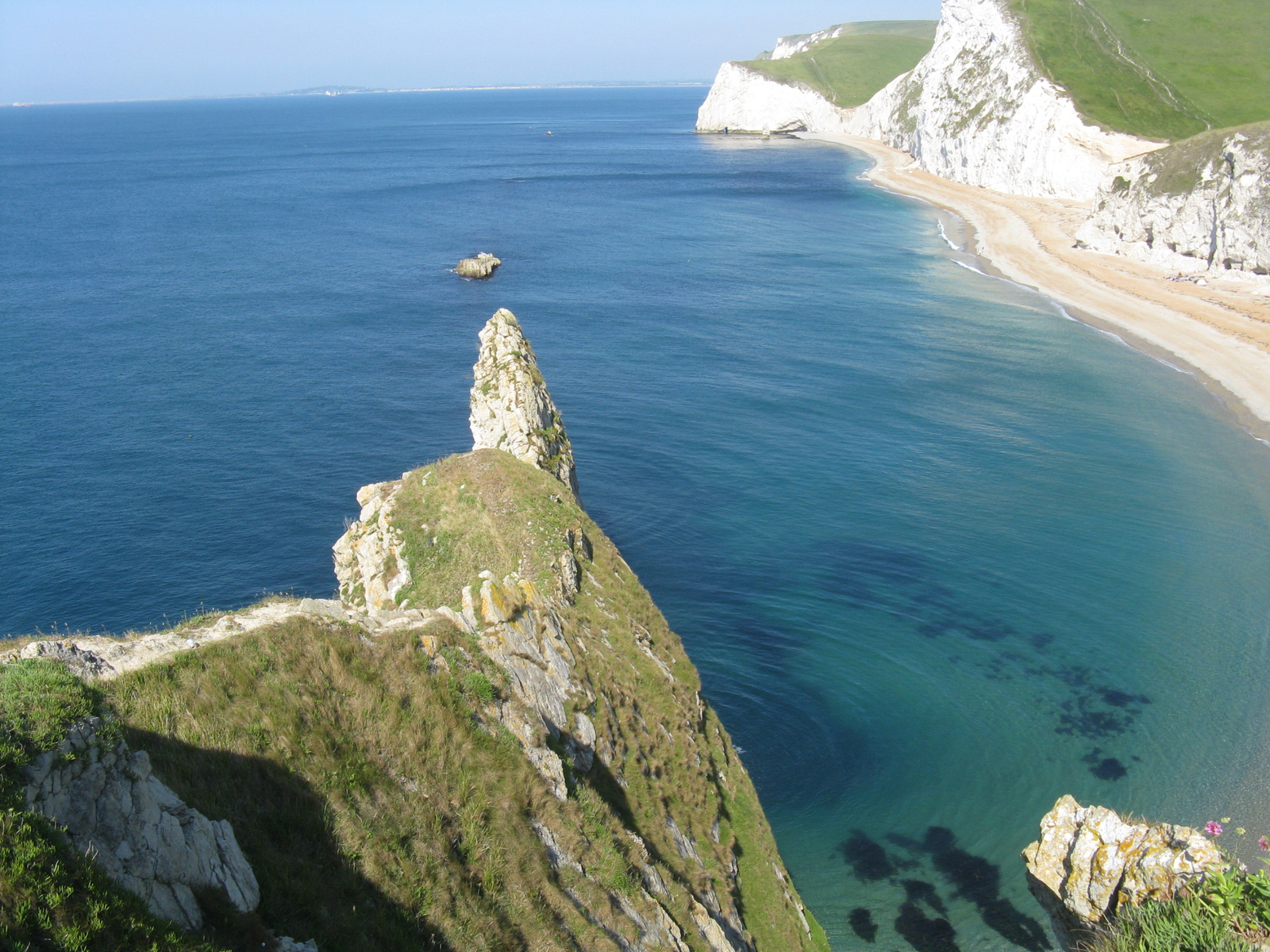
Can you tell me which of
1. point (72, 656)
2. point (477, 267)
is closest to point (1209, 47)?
point (477, 267)

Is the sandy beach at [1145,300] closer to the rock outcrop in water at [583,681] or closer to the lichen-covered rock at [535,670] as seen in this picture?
the rock outcrop in water at [583,681]

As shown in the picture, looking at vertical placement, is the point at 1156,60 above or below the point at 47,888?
above

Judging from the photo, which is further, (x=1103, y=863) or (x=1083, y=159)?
(x=1083, y=159)

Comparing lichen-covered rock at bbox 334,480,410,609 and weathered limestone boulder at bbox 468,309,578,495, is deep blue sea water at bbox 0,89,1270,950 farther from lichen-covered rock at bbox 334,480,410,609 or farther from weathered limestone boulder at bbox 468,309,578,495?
lichen-covered rock at bbox 334,480,410,609

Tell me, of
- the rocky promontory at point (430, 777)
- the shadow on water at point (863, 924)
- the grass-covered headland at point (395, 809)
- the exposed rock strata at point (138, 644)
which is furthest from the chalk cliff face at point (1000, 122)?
the exposed rock strata at point (138, 644)

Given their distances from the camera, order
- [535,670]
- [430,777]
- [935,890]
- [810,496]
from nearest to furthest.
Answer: [430,777] < [535,670] < [935,890] < [810,496]

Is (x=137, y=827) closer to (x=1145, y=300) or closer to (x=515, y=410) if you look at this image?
(x=515, y=410)

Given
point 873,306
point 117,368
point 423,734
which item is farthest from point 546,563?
point 873,306

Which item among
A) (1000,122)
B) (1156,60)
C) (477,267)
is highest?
(1156,60)
